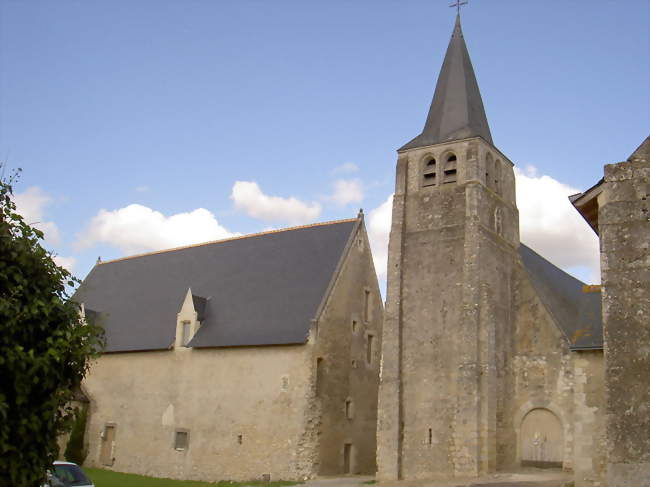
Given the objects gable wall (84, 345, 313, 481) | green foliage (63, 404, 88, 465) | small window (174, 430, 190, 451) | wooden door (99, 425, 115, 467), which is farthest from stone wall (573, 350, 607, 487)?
green foliage (63, 404, 88, 465)

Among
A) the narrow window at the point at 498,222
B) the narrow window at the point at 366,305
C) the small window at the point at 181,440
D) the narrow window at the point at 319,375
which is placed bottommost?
the small window at the point at 181,440

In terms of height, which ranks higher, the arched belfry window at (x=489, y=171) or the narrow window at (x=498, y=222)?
the arched belfry window at (x=489, y=171)

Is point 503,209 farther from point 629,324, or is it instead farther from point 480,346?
point 629,324

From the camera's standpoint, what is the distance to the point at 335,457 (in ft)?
84.7

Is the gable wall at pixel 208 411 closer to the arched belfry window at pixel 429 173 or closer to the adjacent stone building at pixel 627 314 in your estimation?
the arched belfry window at pixel 429 173

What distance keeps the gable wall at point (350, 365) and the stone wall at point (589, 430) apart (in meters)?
9.76

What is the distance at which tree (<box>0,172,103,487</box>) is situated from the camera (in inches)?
263

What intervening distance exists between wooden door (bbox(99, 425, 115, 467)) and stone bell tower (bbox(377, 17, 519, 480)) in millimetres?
13048

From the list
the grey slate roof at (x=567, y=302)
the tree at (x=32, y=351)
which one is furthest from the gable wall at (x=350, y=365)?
the tree at (x=32, y=351)

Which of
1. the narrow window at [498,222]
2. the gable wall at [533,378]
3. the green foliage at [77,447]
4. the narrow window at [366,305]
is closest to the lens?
the gable wall at [533,378]

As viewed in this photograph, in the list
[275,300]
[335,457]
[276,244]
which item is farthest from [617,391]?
[276,244]

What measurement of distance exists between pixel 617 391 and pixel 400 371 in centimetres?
1431

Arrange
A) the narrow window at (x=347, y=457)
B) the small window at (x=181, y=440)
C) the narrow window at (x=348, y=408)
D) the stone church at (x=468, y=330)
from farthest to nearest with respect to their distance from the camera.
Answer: the small window at (x=181, y=440) < the narrow window at (x=348, y=408) < the narrow window at (x=347, y=457) < the stone church at (x=468, y=330)

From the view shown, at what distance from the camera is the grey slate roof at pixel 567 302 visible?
69.2 feet
